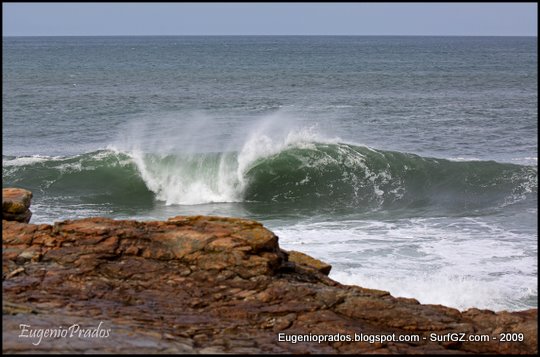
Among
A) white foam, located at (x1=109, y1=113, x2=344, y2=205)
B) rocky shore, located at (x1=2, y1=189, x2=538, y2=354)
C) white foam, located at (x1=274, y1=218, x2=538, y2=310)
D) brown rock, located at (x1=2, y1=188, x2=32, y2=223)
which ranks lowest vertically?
white foam, located at (x1=274, y1=218, x2=538, y2=310)

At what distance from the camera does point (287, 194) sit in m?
24.5

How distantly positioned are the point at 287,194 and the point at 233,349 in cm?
1703

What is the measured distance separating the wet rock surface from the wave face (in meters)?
13.2

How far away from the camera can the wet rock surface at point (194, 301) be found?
772 cm

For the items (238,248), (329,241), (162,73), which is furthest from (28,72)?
(238,248)

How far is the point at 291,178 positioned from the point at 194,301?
17427 mm

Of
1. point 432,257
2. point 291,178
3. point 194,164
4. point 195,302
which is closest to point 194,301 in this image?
point 195,302

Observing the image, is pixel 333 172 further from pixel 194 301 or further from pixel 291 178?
pixel 194 301

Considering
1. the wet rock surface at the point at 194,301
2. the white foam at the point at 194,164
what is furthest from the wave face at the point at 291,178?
the wet rock surface at the point at 194,301

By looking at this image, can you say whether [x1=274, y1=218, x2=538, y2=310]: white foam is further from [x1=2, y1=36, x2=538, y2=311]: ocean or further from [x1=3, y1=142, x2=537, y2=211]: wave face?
[x1=3, y1=142, x2=537, y2=211]: wave face

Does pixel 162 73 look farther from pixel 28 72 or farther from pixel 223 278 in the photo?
pixel 223 278

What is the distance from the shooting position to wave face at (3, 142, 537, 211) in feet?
79.1

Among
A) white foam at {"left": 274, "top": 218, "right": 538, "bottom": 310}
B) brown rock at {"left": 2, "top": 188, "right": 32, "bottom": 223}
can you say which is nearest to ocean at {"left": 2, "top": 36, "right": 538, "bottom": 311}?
white foam at {"left": 274, "top": 218, "right": 538, "bottom": 310}

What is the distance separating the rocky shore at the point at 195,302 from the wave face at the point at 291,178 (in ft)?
43.5
